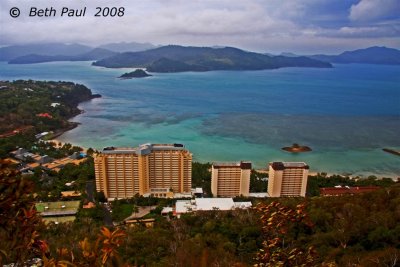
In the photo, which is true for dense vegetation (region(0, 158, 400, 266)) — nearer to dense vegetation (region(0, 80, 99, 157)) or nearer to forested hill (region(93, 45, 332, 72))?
dense vegetation (region(0, 80, 99, 157))

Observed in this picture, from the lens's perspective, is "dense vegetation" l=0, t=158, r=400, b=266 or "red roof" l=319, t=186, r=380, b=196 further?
"red roof" l=319, t=186, r=380, b=196

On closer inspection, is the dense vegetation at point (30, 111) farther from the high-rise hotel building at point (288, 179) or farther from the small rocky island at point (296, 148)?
the small rocky island at point (296, 148)

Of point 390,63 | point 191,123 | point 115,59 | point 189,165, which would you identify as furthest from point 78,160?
point 390,63

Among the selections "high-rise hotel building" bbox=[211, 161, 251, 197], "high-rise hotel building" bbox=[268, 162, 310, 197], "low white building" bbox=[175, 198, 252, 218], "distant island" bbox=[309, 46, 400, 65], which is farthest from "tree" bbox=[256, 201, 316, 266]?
"distant island" bbox=[309, 46, 400, 65]

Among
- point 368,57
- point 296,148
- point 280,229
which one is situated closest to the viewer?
point 280,229

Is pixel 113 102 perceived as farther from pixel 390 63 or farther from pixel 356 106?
pixel 390 63

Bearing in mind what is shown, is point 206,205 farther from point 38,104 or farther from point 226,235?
point 38,104

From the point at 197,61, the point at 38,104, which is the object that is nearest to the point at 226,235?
the point at 38,104
